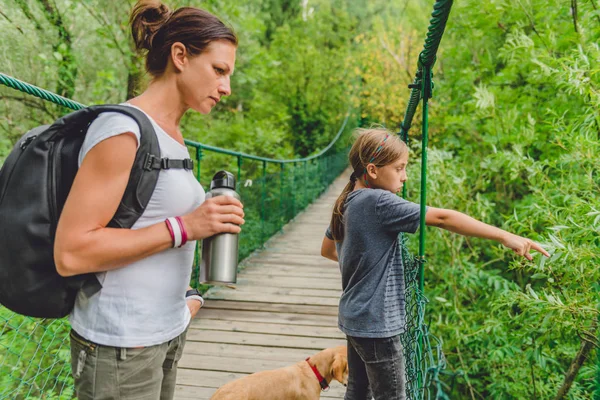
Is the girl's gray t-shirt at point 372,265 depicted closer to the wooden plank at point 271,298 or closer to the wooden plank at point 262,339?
the wooden plank at point 262,339

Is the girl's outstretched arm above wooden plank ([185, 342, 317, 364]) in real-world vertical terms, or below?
above

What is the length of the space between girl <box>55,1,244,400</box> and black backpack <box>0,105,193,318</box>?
0.03 m

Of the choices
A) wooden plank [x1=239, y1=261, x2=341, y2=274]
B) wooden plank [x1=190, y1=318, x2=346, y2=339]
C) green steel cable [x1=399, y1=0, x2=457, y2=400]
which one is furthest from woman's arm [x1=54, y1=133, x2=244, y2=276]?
wooden plank [x1=239, y1=261, x2=341, y2=274]

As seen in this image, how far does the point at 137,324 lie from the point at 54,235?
25 centimetres

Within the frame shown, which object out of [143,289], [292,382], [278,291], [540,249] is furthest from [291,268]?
[143,289]

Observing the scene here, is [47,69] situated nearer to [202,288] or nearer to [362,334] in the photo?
[202,288]

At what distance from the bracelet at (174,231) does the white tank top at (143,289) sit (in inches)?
Answer: 1.8

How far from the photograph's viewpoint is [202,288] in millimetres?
4059

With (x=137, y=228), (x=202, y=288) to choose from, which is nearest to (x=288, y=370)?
(x=137, y=228)

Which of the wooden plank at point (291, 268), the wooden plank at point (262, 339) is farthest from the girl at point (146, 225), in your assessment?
the wooden plank at point (291, 268)

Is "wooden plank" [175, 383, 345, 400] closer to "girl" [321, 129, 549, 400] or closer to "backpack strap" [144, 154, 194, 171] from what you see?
"girl" [321, 129, 549, 400]

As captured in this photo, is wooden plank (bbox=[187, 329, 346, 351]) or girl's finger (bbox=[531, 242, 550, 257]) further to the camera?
wooden plank (bbox=[187, 329, 346, 351])

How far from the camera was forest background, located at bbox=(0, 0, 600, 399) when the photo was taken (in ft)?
8.65

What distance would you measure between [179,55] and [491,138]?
4387 mm
